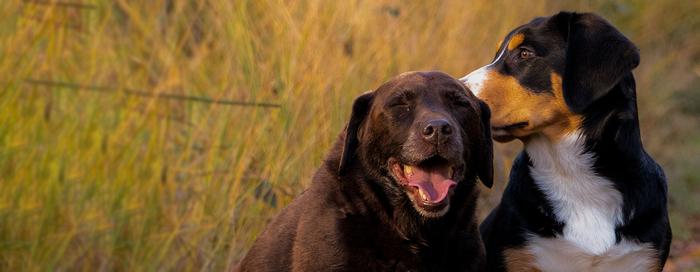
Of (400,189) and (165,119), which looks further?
(165,119)

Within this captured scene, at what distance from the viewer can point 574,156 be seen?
5.86 meters

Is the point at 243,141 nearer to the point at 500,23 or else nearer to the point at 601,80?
the point at 601,80

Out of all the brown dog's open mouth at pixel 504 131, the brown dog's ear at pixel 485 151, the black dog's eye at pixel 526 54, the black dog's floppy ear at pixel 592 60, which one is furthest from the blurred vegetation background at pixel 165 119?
the black dog's floppy ear at pixel 592 60

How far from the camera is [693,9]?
1417 centimetres

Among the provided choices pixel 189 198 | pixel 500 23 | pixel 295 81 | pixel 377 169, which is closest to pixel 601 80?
pixel 377 169

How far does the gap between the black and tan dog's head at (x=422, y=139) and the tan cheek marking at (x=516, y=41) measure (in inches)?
23.7

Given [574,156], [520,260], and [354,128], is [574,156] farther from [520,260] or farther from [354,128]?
[354,128]

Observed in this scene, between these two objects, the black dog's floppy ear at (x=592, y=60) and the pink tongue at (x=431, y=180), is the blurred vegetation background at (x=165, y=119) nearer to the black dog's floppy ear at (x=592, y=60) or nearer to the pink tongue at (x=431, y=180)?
the pink tongue at (x=431, y=180)

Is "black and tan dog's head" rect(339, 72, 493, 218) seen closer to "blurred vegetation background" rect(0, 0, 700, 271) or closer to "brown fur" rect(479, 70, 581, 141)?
"brown fur" rect(479, 70, 581, 141)

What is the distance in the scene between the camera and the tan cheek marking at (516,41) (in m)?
5.96

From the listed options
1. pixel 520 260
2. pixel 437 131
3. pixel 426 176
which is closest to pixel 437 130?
pixel 437 131

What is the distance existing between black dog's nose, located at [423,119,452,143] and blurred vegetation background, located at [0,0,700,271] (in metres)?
1.65

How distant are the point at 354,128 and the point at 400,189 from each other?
337mm

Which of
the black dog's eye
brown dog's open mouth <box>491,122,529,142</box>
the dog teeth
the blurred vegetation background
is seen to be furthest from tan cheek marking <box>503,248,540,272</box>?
the blurred vegetation background
